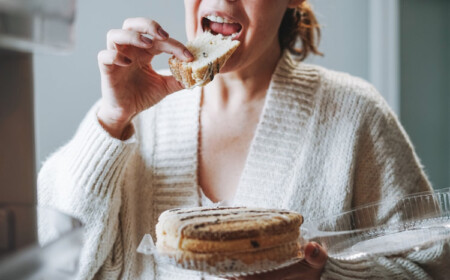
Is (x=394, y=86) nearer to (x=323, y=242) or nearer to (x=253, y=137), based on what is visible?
(x=253, y=137)

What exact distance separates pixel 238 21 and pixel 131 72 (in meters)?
0.27

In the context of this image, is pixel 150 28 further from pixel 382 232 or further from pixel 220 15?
pixel 382 232

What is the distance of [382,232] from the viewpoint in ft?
3.42

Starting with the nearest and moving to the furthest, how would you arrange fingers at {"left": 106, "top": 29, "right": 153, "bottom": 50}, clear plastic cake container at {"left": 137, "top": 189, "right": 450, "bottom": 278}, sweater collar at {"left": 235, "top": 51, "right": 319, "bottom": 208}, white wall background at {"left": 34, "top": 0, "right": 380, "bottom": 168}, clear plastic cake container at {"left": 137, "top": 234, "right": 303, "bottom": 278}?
clear plastic cake container at {"left": 137, "top": 234, "right": 303, "bottom": 278} < clear plastic cake container at {"left": 137, "top": 189, "right": 450, "bottom": 278} < fingers at {"left": 106, "top": 29, "right": 153, "bottom": 50} < sweater collar at {"left": 235, "top": 51, "right": 319, "bottom": 208} < white wall background at {"left": 34, "top": 0, "right": 380, "bottom": 168}

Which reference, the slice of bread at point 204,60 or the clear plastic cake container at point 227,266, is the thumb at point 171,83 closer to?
the slice of bread at point 204,60

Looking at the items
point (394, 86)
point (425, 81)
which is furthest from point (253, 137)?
point (425, 81)

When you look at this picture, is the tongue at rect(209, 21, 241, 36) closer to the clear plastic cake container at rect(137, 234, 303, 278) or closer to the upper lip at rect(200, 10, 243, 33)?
the upper lip at rect(200, 10, 243, 33)

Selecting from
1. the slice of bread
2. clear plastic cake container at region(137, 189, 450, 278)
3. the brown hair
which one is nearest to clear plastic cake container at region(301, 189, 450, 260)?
clear plastic cake container at region(137, 189, 450, 278)

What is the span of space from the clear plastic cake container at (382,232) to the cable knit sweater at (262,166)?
0.89ft

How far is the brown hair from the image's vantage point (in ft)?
5.22

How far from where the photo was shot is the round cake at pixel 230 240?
2.73 ft

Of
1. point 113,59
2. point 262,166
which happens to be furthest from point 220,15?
point 262,166

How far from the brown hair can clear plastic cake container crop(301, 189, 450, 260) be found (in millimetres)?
625

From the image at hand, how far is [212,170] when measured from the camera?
1436mm
